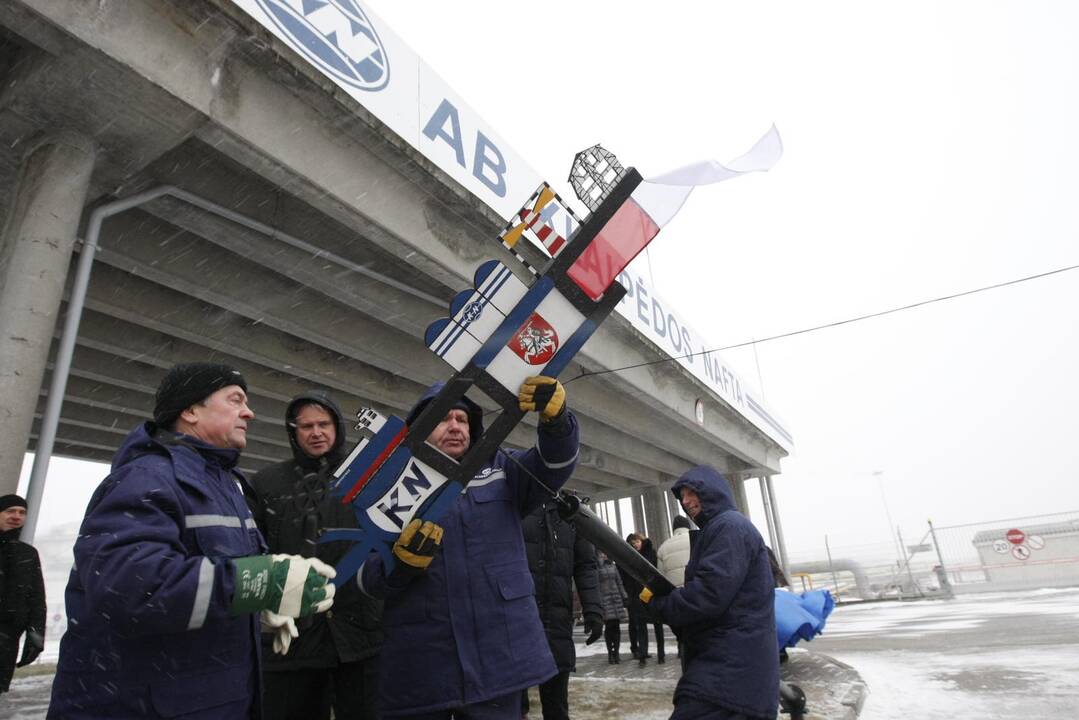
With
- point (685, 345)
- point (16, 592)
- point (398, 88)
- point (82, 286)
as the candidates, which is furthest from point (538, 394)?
point (685, 345)

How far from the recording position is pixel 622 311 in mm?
8188

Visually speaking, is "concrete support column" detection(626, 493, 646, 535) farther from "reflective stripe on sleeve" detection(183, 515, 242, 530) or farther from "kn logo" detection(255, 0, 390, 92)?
"reflective stripe on sleeve" detection(183, 515, 242, 530)

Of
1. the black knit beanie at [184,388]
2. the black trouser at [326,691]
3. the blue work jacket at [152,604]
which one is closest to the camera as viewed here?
the blue work jacket at [152,604]

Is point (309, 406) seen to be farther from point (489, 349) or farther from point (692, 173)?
point (692, 173)

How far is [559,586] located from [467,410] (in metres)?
2.07

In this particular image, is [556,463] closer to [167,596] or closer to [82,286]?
[167,596]

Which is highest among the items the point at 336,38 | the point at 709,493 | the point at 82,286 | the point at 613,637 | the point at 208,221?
the point at 336,38

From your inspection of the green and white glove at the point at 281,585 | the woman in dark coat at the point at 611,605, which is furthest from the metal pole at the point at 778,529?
the green and white glove at the point at 281,585

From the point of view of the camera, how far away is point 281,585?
59.3 inches

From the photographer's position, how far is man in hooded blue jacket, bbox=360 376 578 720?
197 cm

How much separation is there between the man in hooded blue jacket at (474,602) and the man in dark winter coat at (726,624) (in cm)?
72

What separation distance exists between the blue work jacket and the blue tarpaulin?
16.9ft

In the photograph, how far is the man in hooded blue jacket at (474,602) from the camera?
77.4 inches

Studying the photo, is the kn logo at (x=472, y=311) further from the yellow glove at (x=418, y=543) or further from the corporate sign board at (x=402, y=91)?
the corporate sign board at (x=402, y=91)
